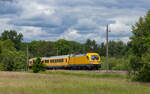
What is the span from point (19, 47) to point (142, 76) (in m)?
130

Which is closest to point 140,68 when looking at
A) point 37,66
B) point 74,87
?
point 74,87

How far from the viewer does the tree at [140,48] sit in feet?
82.4

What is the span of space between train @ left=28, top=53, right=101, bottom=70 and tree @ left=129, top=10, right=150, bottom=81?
83.6 feet

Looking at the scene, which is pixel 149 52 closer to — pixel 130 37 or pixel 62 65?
pixel 130 37

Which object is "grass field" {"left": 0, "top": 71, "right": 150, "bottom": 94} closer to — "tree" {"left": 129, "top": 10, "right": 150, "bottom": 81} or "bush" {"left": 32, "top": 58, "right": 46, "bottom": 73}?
"tree" {"left": 129, "top": 10, "right": 150, "bottom": 81}

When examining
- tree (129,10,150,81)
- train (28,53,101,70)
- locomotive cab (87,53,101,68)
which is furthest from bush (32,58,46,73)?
tree (129,10,150,81)

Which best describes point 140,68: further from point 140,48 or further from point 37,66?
→ point 37,66

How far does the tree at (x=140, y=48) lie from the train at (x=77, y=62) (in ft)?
83.6

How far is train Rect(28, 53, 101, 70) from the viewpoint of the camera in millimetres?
53094

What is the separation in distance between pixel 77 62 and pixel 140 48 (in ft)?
103

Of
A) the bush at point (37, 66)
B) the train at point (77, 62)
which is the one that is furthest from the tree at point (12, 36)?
the bush at point (37, 66)

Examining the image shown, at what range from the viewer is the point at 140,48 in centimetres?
2628

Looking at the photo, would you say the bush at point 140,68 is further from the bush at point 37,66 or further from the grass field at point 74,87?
the bush at point 37,66

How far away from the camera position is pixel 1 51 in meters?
96.2
